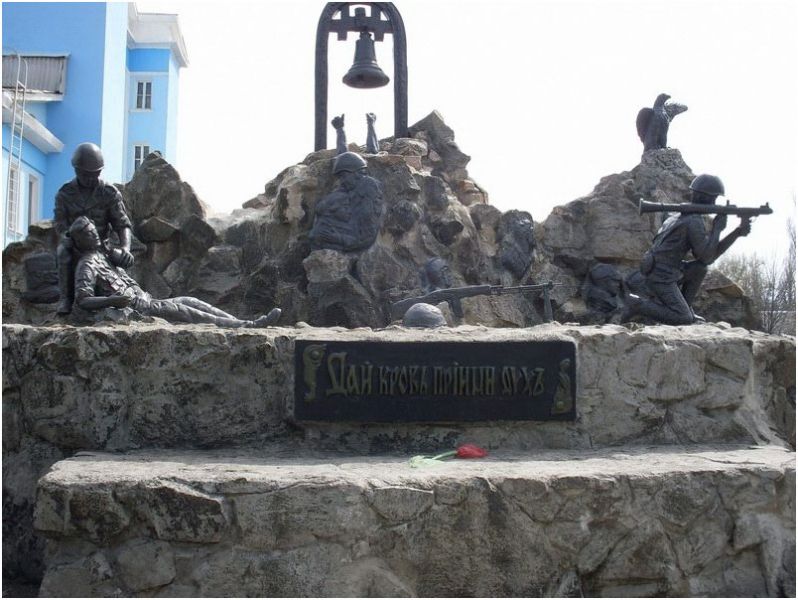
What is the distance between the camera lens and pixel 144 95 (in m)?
21.4

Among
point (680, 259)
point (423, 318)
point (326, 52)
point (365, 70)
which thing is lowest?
point (423, 318)

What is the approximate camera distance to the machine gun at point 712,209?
5.54m

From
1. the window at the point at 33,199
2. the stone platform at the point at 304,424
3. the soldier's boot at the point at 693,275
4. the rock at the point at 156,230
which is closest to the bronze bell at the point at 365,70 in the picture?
the rock at the point at 156,230

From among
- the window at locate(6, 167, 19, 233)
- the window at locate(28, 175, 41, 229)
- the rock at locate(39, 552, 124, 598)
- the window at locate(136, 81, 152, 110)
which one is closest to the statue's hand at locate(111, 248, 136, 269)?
the rock at locate(39, 552, 124, 598)

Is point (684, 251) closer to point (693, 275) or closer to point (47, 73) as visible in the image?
point (693, 275)

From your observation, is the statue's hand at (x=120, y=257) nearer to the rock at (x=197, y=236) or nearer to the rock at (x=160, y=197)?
the rock at (x=197, y=236)

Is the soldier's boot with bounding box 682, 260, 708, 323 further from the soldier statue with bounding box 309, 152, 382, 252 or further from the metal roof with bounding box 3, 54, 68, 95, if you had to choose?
the metal roof with bounding box 3, 54, 68, 95

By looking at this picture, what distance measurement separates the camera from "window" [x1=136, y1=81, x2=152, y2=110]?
2133 centimetres

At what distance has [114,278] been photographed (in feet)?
17.4

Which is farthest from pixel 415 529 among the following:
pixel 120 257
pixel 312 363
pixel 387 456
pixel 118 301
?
pixel 120 257

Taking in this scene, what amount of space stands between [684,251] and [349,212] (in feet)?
16.3

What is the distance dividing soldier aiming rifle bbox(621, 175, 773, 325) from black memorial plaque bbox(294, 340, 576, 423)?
235cm

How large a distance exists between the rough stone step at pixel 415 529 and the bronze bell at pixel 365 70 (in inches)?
339

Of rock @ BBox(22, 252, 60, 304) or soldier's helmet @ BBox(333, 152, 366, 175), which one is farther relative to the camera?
soldier's helmet @ BBox(333, 152, 366, 175)
